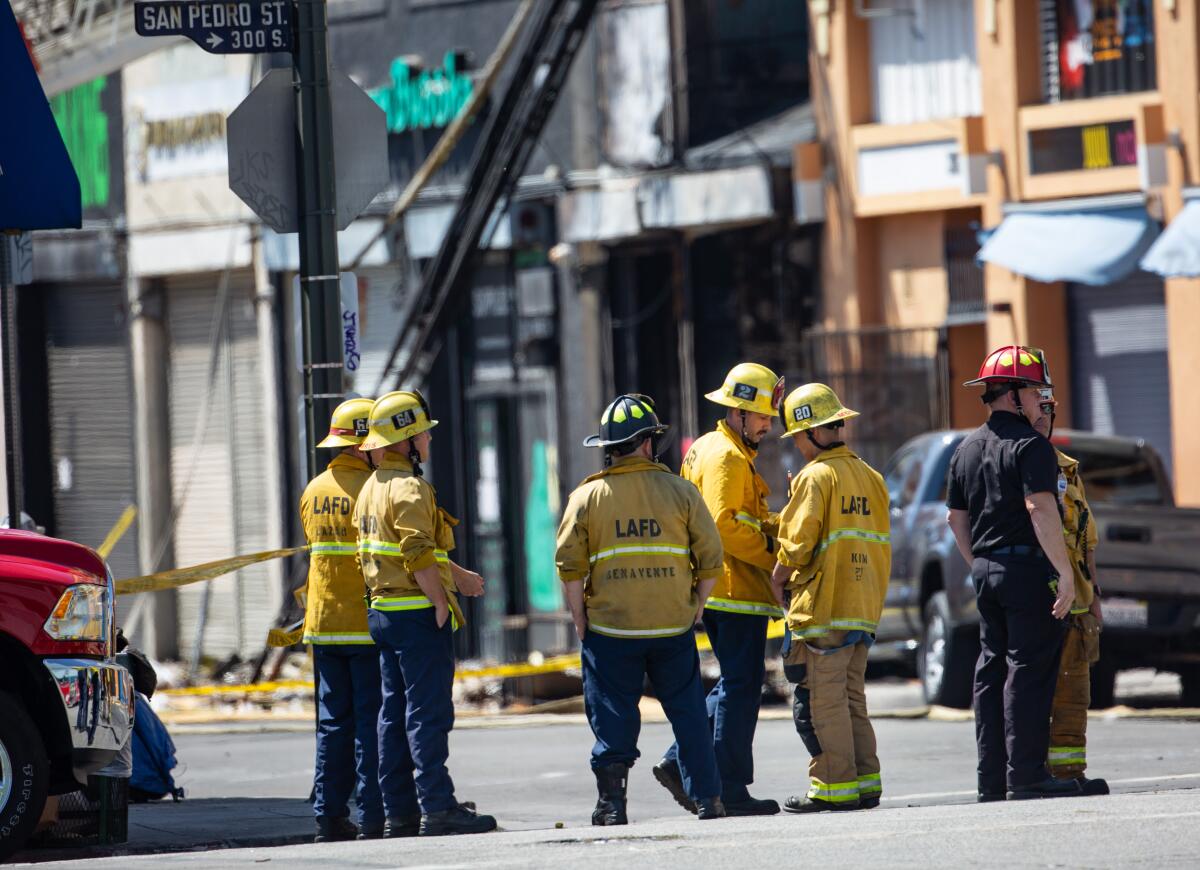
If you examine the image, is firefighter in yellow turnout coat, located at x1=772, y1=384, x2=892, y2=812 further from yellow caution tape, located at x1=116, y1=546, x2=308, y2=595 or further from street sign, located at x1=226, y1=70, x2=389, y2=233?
yellow caution tape, located at x1=116, y1=546, x2=308, y2=595

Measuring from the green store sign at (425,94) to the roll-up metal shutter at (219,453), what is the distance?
9.41ft

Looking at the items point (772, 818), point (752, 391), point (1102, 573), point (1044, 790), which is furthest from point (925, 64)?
point (772, 818)

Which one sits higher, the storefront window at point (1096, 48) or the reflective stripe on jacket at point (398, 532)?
the storefront window at point (1096, 48)

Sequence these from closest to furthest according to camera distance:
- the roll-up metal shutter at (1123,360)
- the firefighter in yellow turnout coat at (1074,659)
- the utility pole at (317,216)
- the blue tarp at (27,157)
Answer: the firefighter in yellow turnout coat at (1074,659) < the utility pole at (317,216) < the blue tarp at (27,157) < the roll-up metal shutter at (1123,360)

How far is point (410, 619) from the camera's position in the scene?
396 inches

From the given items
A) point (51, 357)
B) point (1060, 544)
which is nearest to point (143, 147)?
point (51, 357)

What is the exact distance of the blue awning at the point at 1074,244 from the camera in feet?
65.4

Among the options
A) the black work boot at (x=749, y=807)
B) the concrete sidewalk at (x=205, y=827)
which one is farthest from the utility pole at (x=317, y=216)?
the black work boot at (x=749, y=807)

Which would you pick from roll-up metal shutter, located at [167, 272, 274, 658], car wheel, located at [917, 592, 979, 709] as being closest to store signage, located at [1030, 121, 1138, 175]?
car wheel, located at [917, 592, 979, 709]

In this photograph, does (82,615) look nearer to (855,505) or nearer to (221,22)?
(221,22)

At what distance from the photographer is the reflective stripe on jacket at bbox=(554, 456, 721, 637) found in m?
9.77

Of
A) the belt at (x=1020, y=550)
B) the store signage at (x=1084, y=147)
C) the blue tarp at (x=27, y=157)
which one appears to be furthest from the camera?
the store signage at (x=1084, y=147)

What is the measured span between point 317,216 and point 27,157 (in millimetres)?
1406

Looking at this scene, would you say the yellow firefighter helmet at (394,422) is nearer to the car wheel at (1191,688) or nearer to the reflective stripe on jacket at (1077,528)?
the reflective stripe on jacket at (1077,528)
